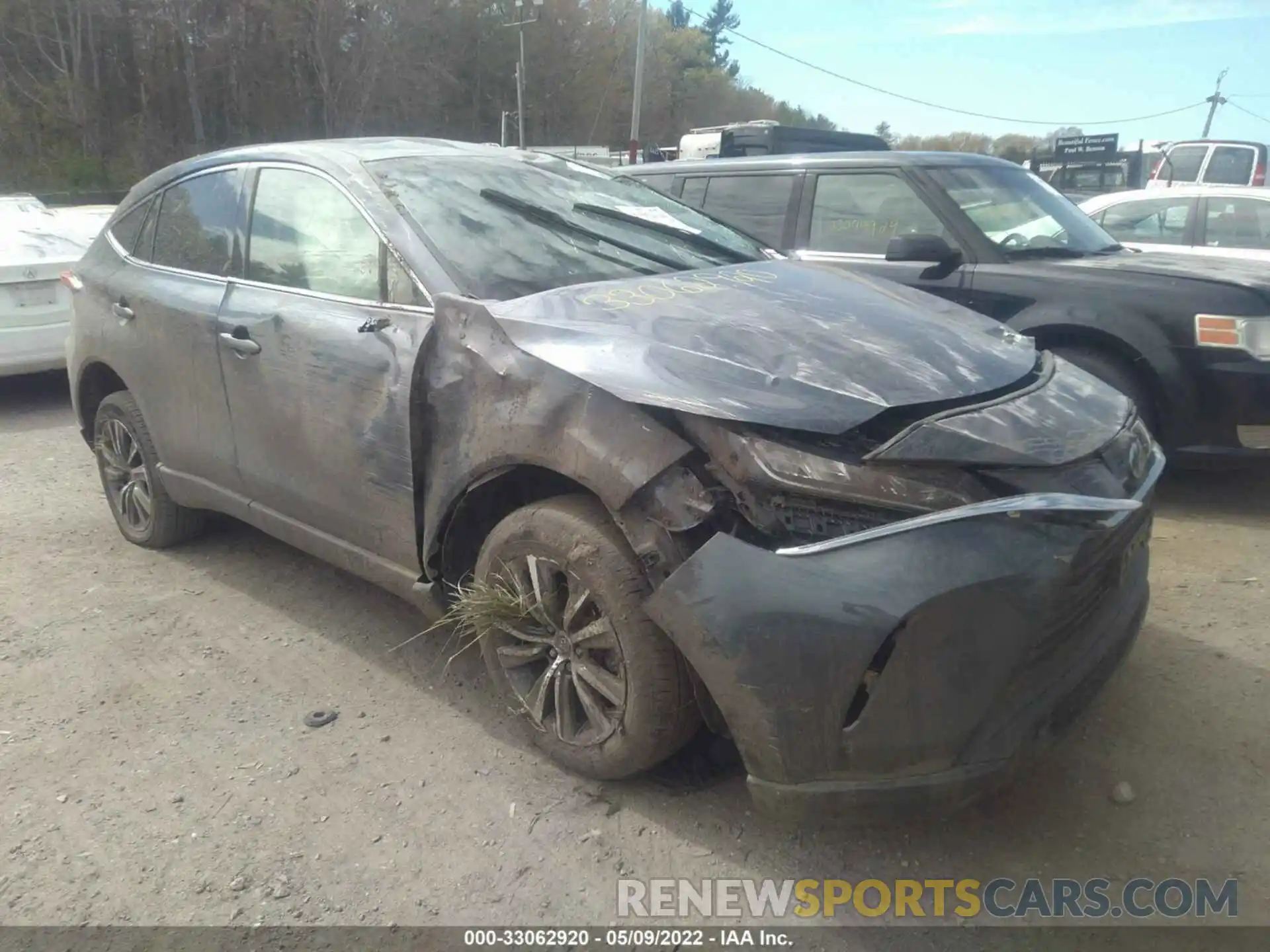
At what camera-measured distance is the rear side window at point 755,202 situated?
600 cm

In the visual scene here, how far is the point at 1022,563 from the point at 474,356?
1581mm

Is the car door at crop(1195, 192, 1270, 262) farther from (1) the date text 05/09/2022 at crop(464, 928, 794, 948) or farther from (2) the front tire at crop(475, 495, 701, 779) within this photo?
(1) the date text 05/09/2022 at crop(464, 928, 794, 948)

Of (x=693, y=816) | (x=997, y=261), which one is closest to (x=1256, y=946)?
(x=693, y=816)

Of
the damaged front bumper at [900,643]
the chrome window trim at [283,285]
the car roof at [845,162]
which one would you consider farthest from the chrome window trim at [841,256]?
the damaged front bumper at [900,643]

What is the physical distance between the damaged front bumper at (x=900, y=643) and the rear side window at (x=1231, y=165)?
53.0 feet

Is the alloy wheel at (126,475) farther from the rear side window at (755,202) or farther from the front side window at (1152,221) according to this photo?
the front side window at (1152,221)

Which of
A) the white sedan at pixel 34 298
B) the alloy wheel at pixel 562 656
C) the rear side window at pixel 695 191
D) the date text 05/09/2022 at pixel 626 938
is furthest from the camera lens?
the white sedan at pixel 34 298

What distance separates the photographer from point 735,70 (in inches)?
3730

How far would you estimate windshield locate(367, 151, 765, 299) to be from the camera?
10.0 ft

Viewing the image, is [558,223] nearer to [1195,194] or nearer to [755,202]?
[755,202]

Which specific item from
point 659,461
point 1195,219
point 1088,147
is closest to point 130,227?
point 659,461

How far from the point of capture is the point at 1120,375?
4.87 m

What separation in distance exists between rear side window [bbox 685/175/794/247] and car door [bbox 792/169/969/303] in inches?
5.6

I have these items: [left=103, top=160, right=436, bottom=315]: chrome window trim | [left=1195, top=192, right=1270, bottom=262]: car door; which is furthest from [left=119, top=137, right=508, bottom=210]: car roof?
[left=1195, top=192, right=1270, bottom=262]: car door
